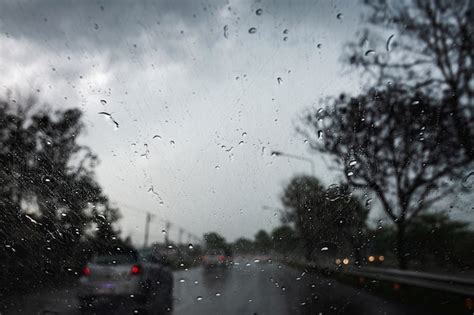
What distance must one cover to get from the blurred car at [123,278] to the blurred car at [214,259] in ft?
2.28

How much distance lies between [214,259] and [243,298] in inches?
64.1

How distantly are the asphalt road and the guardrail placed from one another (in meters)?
0.79

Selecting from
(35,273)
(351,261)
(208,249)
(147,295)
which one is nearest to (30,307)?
(35,273)

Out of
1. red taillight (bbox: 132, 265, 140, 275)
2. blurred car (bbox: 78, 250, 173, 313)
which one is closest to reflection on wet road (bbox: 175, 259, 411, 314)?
blurred car (bbox: 78, 250, 173, 313)

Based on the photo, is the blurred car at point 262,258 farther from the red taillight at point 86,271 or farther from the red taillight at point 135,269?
the red taillight at point 86,271

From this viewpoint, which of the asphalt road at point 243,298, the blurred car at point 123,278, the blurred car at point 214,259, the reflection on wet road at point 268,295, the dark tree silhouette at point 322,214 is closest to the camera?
the dark tree silhouette at point 322,214

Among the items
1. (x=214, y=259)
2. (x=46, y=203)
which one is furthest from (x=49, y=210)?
(x=214, y=259)

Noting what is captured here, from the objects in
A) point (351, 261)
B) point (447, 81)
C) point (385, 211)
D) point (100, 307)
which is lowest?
point (100, 307)

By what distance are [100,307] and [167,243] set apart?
4.65 ft

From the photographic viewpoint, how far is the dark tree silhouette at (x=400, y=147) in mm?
5504

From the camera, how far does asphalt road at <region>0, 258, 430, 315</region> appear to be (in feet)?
22.5

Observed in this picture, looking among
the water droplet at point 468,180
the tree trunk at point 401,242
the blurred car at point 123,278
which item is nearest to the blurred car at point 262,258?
the blurred car at point 123,278

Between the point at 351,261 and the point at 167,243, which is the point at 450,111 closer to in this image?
the point at 351,261

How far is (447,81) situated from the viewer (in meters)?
5.93
